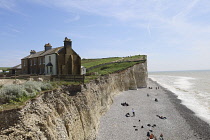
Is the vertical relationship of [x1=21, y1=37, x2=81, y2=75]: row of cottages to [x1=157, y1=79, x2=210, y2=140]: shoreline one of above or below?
above

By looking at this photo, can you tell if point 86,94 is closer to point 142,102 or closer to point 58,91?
point 58,91

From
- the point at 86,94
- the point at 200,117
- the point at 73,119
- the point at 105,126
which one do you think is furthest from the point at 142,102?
the point at 73,119

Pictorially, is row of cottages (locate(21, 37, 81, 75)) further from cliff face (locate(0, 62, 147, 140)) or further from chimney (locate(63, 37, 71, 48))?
cliff face (locate(0, 62, 147, 140))

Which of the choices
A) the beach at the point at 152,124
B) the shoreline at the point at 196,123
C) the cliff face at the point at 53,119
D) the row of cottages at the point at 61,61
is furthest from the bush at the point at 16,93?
the shoreline at the point at 196,123

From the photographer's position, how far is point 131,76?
56594 millimetres

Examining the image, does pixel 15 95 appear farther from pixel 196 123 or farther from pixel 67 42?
pixel 196 123

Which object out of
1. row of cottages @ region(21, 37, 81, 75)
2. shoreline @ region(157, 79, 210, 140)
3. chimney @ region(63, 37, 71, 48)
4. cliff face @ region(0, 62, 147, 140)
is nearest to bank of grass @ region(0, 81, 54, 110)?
cliff face @ region(0, 62, 147, 140)

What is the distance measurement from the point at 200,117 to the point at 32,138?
2853cm

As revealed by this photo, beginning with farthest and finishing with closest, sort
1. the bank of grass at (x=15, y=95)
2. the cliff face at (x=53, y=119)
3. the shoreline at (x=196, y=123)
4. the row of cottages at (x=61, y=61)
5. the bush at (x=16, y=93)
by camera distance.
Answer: the row of cottages at (x=61, y=61) < the shoreline at (x=196, y=123) < the bush at (x=16, y=93) < the bank of grass at (x=15, y=95) < the cliff face at (x=53, y=119)

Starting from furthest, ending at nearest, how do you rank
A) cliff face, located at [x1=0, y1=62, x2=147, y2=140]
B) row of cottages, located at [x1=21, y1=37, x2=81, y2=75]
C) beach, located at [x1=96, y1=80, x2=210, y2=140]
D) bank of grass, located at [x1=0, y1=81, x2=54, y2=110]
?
row of cottages, located at [x1=21, y1=37, x2=81, y2=75], beach, located at [x1=96, y1=80, x2=210, y2=140], bank of grass, located at [x1=0, y1=81, x2=54, y2=110], cliff face, located at [x1=0, y1=62, x2=147, y2=140]

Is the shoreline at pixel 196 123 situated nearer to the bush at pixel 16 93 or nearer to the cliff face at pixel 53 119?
the cliff face at pixel 53 119

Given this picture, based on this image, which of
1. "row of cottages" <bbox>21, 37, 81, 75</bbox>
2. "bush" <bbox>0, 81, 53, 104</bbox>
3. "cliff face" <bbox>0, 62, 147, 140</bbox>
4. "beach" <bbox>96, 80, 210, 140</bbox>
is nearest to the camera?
"cliff face" <bbox>0, 62, 147, 140</bbox>

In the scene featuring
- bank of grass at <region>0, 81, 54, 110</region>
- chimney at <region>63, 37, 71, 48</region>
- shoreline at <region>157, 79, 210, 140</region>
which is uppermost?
chimney at <region>63, 37, 71, 48</region>

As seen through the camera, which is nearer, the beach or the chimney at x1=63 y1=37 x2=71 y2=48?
the beach
